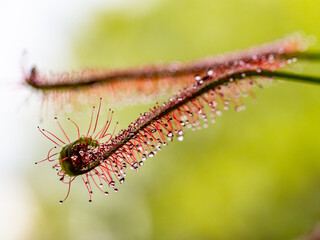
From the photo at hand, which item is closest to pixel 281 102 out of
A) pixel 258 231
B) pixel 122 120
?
pixel 258 231

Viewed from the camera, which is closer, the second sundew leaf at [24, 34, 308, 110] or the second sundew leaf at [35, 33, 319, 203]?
the second sundew leaf at [35, 33, 319, 203]

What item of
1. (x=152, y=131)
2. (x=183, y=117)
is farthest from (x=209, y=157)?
(x=152, y=131)

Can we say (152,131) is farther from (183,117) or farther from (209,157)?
(209,157)

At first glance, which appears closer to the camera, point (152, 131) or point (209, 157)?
point (152, 131)

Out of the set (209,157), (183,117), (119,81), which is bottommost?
(209,157)

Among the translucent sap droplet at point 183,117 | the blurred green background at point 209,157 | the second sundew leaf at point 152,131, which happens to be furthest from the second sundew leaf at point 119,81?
the blurred green background at point 209,157

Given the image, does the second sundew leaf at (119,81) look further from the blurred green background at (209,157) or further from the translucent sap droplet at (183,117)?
the blurred green background at (209,157)

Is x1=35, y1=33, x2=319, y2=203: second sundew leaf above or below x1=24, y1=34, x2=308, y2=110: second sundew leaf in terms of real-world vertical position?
below

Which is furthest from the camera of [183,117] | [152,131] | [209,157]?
[209,157]

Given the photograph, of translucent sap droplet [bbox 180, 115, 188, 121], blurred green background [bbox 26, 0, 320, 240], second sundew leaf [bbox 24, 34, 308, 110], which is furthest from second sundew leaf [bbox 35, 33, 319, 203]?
blurred green background [bbox 26, 0, 320, 240]

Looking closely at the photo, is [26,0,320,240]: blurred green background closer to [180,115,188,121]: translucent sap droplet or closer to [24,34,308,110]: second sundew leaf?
[24,34,308,110]: second sundew leaf
